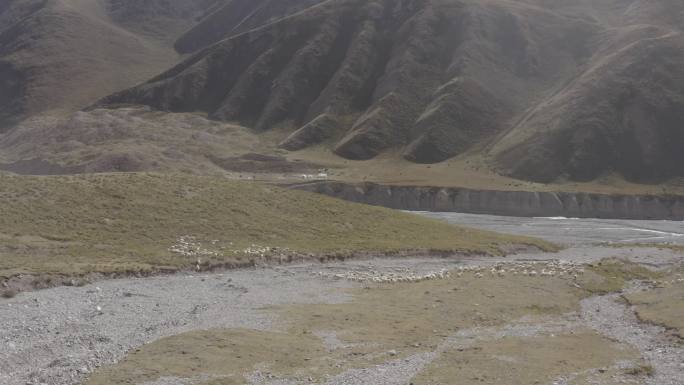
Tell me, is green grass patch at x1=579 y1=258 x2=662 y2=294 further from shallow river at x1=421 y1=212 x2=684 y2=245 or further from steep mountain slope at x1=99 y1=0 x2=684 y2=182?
steep mountain slope at x1=99 y1=0 x2=684 y2=182

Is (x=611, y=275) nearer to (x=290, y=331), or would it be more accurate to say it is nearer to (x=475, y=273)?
(x=475, y=273)

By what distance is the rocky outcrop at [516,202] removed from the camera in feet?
387

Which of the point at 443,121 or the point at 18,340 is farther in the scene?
the point at 443,121

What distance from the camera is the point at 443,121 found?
172750 millimetres

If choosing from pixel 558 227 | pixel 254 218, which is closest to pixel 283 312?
pixel 254 218

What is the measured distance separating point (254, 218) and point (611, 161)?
105160 mm

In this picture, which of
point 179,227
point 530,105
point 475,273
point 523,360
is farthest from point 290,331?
point 530,105

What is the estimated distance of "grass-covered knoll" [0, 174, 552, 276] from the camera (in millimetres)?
44062

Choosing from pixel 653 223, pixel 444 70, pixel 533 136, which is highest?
pixel 444 70

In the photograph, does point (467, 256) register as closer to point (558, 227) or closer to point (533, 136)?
point (558, 227)

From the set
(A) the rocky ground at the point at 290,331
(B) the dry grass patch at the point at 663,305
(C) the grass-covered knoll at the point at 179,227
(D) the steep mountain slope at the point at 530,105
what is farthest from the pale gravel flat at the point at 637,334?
(D) the steep mountain slope at the point at 530,105

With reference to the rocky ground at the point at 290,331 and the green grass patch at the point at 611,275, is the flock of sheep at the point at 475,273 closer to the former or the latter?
the rocky ground at the point at 290,331

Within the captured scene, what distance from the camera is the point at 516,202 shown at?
397 feet

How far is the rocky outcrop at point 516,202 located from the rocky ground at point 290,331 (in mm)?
74826
